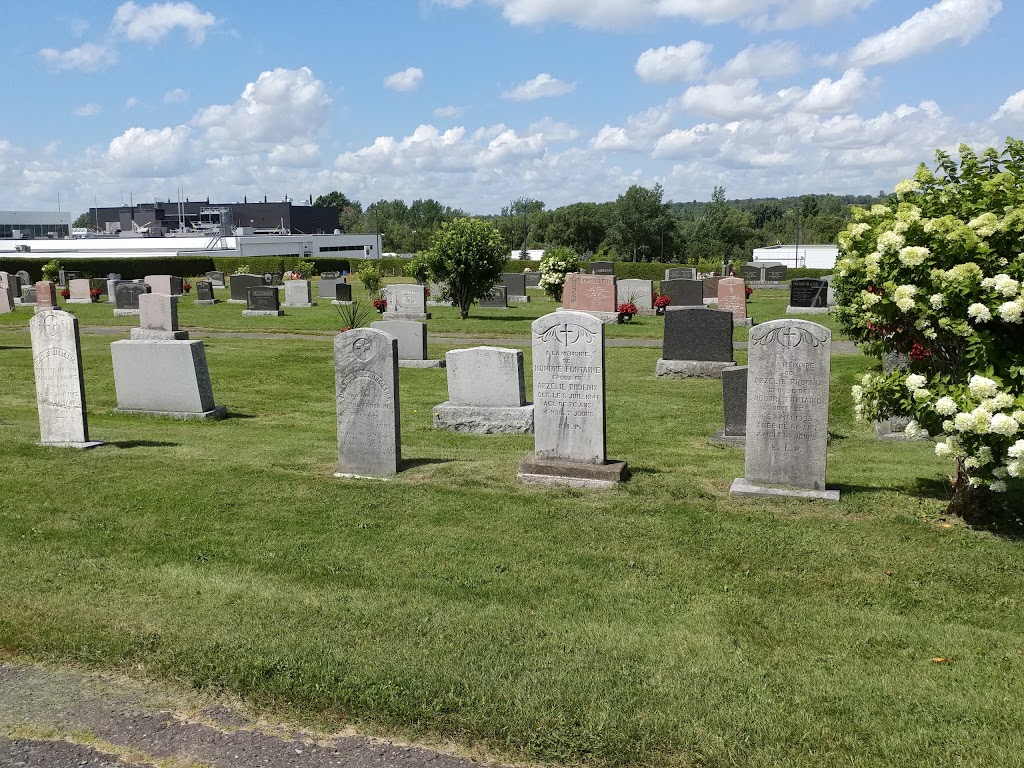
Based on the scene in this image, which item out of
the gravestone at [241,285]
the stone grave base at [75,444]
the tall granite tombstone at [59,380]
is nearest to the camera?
the tall granite tombstone at [59,380]

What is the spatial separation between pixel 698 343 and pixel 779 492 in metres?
8.94

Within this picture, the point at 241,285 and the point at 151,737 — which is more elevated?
the point at 241,285

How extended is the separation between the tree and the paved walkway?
24.4 m

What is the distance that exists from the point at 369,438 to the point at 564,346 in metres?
2.16

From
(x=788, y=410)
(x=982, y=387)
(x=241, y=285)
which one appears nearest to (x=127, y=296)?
(x=241, y=285)

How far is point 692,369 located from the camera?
55.0 ft

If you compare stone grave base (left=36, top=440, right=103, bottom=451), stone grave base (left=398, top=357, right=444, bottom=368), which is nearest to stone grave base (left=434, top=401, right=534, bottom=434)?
stone grave base (left=36, top=440, right=103, bottom=451)

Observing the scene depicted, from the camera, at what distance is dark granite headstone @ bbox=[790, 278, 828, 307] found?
29781 mm

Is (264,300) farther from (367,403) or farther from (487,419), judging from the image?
(367,403)

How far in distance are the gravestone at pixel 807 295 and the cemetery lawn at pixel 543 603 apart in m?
21.1

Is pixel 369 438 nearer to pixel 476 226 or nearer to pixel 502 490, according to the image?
pixel 502 490

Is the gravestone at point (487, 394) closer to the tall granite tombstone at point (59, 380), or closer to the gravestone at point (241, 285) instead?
the tall granite tombstone at point (59, 380)

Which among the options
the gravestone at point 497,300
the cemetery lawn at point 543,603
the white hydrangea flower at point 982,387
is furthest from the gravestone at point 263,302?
the white hydrangea flower at point 982,387

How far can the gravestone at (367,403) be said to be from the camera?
8781mm
